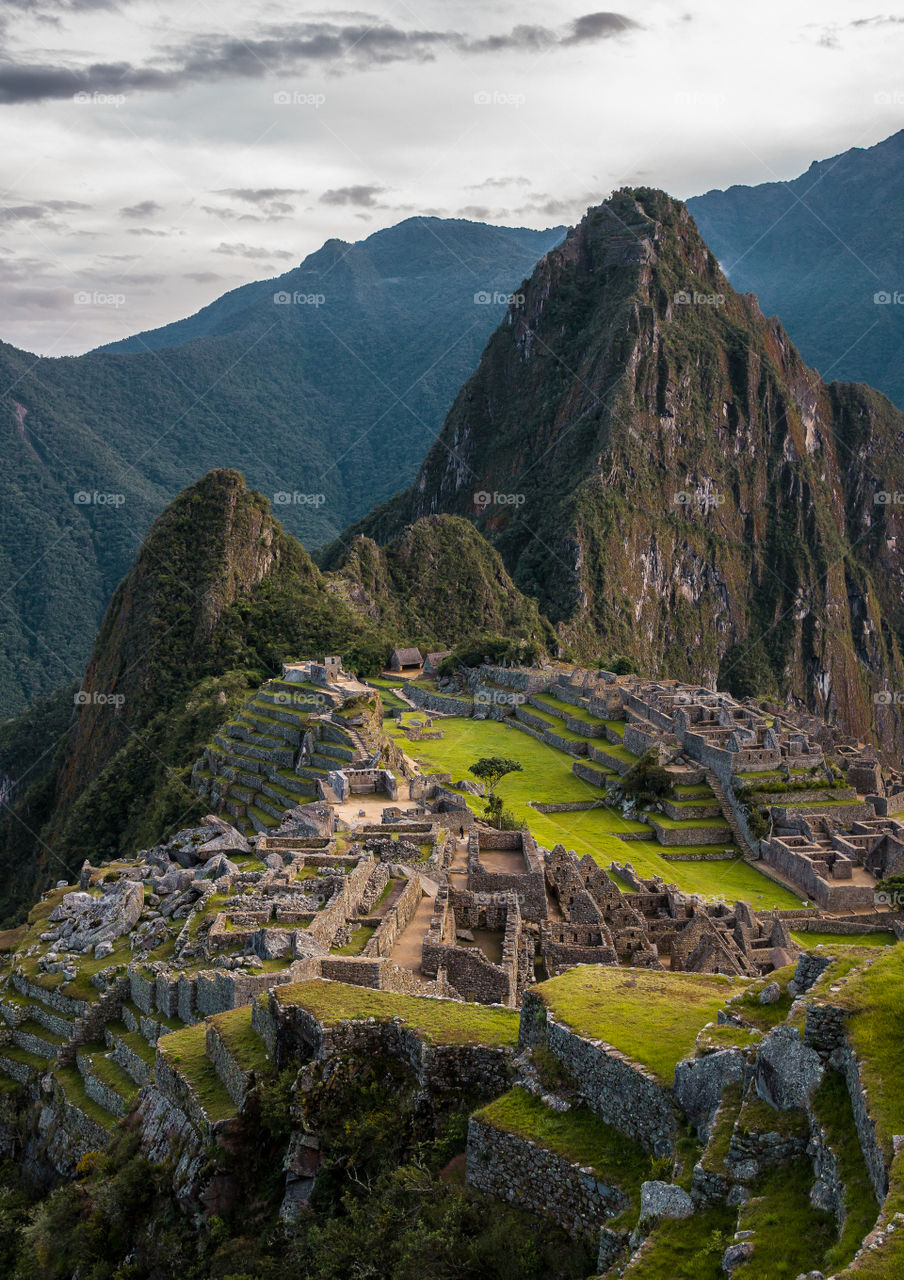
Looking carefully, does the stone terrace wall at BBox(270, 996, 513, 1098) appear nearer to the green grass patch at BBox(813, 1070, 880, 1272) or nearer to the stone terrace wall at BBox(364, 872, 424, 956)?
the stone terrace wall at BBox(364, 872, 424, 956)

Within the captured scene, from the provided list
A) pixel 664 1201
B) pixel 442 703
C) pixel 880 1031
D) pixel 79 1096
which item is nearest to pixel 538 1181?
pixel 664 1201

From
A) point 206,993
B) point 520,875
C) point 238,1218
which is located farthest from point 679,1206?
point 520,875

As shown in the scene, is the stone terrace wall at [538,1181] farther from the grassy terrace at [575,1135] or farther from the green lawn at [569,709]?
the green lawn at [569,709]

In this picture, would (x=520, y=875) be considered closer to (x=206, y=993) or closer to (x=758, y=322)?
(x=206, y=993)

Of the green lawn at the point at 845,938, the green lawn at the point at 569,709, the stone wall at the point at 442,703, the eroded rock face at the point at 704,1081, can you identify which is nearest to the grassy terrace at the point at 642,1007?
the eroded rock face at the point at 704,1081

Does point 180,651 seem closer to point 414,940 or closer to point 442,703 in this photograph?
point 442,703

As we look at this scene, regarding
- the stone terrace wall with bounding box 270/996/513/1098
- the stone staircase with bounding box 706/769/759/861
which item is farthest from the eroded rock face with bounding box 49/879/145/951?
the stone staircase with bounding box 706/769/759/861
